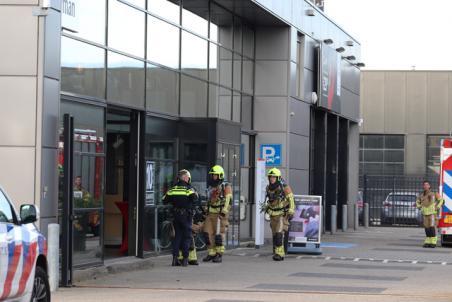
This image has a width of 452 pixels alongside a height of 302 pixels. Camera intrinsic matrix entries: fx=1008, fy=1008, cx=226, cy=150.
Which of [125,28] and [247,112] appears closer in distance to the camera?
[125,28]

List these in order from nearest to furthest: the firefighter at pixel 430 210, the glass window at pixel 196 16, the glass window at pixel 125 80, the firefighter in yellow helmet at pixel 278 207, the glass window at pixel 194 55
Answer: the glass window at pixel 125 80, the firefighter in yellow helmet at pixel 278 207, the glass window at pixel 194 55, the glass window at pixel 196 16, the firefighter at pixel 430 210

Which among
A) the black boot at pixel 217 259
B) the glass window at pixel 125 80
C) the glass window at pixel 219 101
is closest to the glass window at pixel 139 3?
the glass window at pixel 125 80

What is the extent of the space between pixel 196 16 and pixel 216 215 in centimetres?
523

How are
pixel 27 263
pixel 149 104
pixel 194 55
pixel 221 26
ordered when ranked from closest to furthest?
pixel 27 263
pixel 149 104
pixel 194 55
pixel 221 26

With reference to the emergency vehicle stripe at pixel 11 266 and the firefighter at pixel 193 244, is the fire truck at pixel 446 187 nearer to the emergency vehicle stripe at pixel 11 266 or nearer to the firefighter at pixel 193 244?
the firefighter at pixel 193 244

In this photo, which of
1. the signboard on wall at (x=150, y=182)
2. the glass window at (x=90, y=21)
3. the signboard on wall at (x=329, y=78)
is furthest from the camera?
the signboard on wall at (x=329, y=78)

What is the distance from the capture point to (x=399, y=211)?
134ft

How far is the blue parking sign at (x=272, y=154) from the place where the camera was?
27281mm

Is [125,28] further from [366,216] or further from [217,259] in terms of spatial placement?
[366,216]

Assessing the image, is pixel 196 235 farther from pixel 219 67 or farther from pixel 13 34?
pixel 13 34

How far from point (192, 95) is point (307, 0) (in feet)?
27.8

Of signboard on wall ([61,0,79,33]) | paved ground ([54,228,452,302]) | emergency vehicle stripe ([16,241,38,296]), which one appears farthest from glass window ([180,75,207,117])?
emergency vehicle stripe ([16,241,38,296])

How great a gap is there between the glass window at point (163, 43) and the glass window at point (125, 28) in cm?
43

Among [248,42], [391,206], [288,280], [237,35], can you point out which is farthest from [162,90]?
[391,206]
